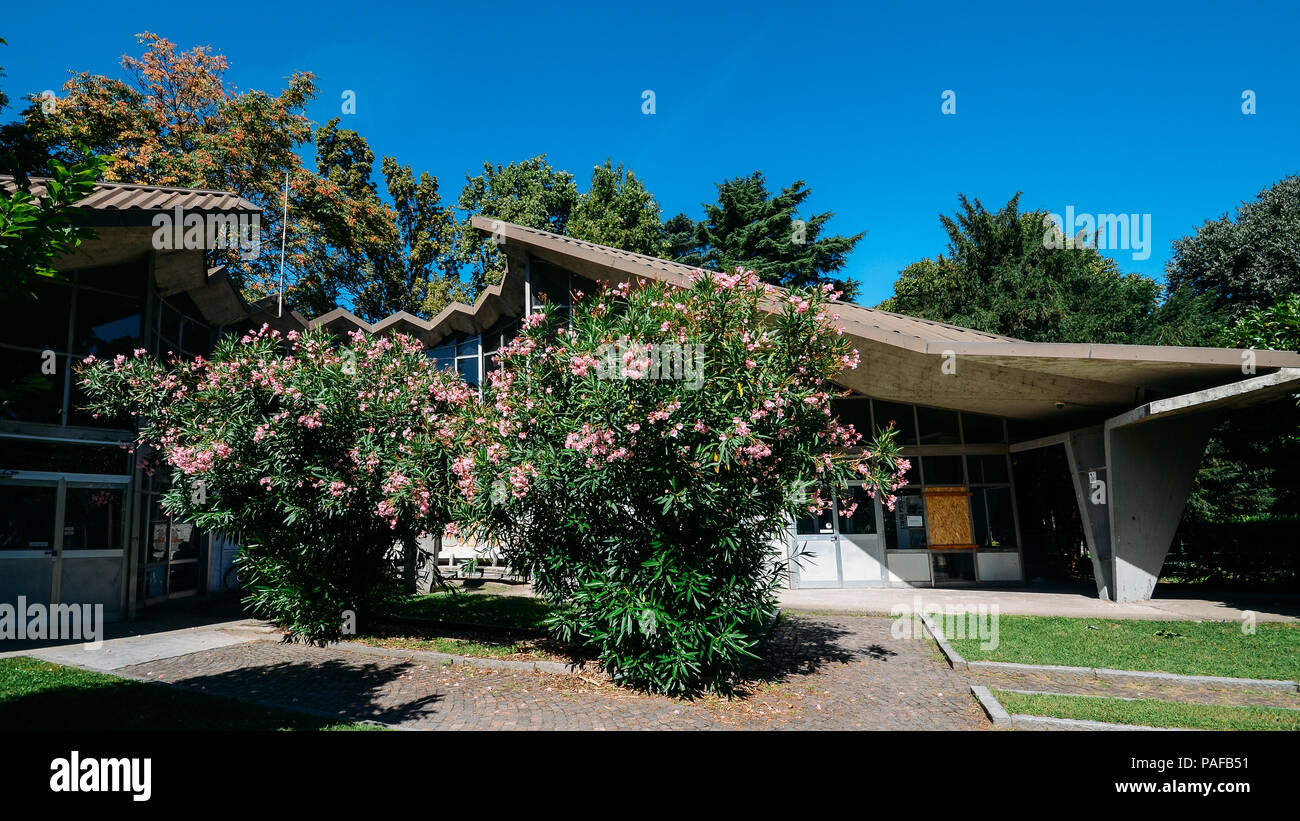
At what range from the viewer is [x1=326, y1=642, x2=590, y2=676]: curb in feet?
24.3

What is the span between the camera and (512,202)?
32.8 metres

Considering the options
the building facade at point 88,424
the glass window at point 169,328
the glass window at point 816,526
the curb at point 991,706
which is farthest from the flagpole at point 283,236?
the curb at point 991,706

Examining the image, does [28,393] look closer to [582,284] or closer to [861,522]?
[582,284]

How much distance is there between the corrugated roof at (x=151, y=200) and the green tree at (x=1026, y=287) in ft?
77.8

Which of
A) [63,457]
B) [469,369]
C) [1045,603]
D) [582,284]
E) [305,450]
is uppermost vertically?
[582,284]

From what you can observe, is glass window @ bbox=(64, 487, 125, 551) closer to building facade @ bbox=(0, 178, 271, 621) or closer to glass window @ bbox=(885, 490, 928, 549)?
building facade @ bbox=(0, 178, 271, 621)

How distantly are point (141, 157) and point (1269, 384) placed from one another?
27466 mm

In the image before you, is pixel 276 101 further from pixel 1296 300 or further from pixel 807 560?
pixel 1296 300

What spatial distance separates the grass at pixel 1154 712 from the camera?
5289mm

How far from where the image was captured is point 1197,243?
28.4 m

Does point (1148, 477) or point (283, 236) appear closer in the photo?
point (1148, 477)

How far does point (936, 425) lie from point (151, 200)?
48.1 ft

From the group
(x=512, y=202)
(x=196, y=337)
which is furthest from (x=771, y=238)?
(x=196, y=337)
